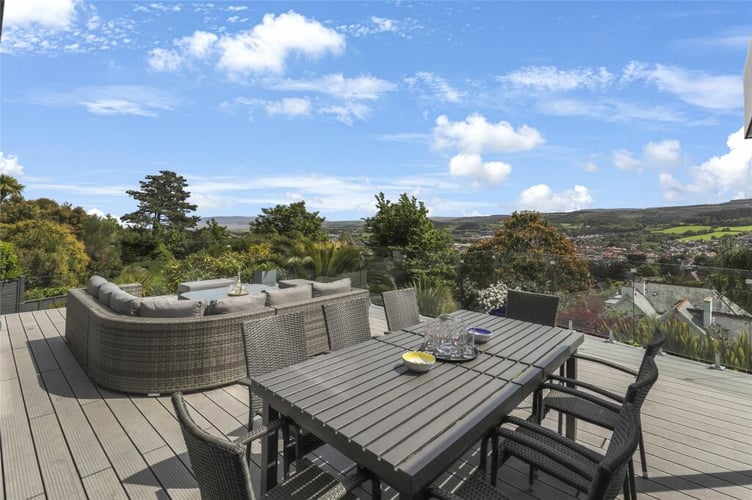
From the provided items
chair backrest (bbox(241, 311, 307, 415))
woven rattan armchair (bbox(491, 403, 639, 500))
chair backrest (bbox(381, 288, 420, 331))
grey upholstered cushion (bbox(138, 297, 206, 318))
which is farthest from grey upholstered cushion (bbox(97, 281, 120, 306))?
woven rattan armchair (bbox(491, 403, 639, 500))

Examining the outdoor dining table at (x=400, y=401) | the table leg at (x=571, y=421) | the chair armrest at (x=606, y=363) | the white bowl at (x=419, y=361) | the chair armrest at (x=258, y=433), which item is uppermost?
the white bowl at (x=419, y=361)

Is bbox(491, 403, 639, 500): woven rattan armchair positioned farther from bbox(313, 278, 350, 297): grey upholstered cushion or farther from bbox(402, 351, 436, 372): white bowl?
bbox(313, 278, 350, 297): grey upholstered cushion

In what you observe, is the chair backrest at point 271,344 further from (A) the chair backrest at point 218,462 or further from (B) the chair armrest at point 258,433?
(A) the chair backrest at point 218,462

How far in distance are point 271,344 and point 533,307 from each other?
238cm

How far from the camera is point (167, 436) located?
2570mm

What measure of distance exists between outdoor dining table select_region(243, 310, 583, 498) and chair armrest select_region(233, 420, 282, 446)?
0.24 feet

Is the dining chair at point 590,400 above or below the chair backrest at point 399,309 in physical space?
below

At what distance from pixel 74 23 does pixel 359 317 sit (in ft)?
24.6

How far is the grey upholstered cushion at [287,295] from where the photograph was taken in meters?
3.80

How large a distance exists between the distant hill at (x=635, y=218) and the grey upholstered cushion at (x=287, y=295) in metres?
7.61

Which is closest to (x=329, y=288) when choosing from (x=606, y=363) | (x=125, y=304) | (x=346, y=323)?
(x=346, y=323)

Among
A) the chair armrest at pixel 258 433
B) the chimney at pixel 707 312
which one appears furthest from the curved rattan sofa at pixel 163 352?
the chimney at pixel 707 312

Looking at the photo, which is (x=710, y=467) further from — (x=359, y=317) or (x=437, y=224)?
(x=437, y=224)

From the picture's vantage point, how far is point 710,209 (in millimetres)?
15906
